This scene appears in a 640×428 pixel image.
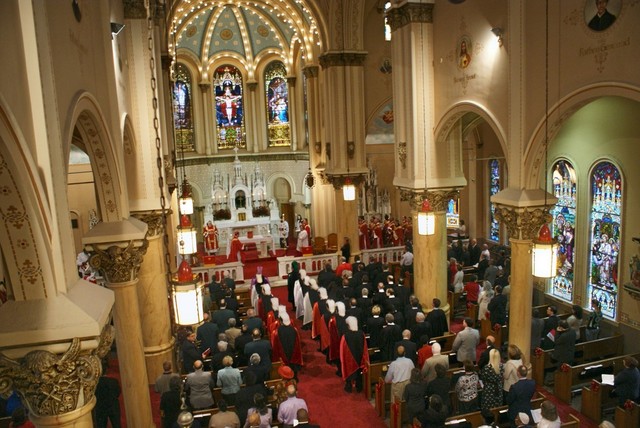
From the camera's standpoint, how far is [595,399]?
399 inches

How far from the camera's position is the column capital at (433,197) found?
48.6 ft

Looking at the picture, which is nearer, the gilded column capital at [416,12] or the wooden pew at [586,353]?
the wooden pew at [586,353]

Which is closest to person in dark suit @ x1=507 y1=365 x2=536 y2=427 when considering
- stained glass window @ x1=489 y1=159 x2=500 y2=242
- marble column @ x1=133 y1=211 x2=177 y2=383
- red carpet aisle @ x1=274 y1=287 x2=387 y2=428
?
red carpet aisle @ x1=274 y1=287 x2=387 y2=428

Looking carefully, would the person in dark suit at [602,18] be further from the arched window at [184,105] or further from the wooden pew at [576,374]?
the arched window at [184,105]

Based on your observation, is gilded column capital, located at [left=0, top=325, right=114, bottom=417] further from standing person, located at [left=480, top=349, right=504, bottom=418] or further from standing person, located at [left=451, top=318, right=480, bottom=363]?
standing person, located at [left=451, top=318, right=480, bottom=363]

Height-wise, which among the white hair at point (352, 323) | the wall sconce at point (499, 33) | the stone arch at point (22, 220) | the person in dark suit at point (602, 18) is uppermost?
the wall sconce at point (499, 33)

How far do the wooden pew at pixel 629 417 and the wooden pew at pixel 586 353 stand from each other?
256 cm

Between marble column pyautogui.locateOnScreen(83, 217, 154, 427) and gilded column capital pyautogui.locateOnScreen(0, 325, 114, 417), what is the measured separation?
3.99 metres

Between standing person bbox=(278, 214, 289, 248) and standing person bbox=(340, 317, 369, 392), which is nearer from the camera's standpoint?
standing person bbox=(340, 317, 369, 392)

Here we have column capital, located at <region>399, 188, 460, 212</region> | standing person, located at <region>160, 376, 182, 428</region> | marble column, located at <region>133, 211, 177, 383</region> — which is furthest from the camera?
column capital, located at <region>399, 188, 460, 212</region>

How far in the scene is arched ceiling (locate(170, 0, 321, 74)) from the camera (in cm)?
2788

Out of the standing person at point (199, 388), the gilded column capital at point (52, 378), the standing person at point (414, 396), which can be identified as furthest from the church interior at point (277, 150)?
the standing person at point (414, 396)

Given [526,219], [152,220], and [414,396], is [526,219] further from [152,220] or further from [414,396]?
[152,220]

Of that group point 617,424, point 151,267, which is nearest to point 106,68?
point 151,267
